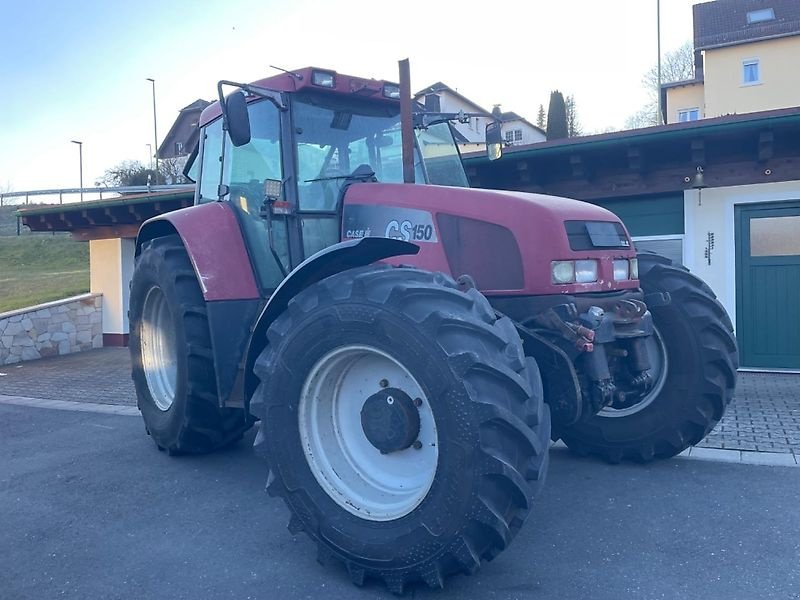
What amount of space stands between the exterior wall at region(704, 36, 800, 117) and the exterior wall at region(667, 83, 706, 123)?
5159mm

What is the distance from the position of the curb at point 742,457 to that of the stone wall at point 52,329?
33.5 feet

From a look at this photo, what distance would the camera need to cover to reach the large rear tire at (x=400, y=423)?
9.52ft

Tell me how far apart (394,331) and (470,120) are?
2884 mm

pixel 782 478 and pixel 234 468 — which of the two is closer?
pixel 782 478

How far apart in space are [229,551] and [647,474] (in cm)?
270

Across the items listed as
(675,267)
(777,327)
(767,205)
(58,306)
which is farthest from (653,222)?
(58,306)

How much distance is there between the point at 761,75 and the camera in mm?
31016

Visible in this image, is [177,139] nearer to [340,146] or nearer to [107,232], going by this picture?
[107,232]

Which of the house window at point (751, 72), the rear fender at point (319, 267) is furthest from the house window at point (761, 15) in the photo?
the rear fender at point (319, 267)

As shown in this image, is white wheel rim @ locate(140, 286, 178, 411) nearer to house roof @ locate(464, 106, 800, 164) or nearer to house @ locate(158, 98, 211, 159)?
house roof @ locate(464, 106, 800, 164)

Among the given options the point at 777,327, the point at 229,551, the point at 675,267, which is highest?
the point at 675,267

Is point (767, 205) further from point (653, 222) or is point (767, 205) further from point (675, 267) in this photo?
point (675, 267)

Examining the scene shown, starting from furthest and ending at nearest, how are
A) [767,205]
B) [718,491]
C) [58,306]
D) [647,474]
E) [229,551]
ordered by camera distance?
[58,306] < [767,205] < [647,474] < [718,491] < [229,551]

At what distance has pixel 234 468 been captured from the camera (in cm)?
523
